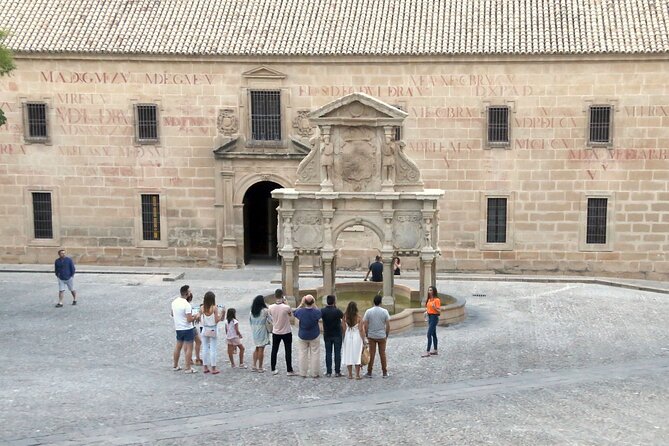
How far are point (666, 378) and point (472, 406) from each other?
14.3 ft

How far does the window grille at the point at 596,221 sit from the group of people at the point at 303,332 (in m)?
15.1

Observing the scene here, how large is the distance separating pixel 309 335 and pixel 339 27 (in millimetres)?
16644

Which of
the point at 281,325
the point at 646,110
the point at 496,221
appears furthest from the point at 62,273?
the point at 646,110

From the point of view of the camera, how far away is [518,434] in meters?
12.6

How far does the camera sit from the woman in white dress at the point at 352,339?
605 inches

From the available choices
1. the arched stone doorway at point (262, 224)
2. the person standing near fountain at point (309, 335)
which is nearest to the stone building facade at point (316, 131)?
the arched stone doorway at point (262, 224)

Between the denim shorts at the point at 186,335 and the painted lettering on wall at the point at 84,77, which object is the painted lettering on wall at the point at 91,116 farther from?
the denim shorts at the point at 186,335

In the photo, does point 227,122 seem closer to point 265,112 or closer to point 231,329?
point 265,112

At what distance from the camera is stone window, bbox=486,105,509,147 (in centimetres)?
2844

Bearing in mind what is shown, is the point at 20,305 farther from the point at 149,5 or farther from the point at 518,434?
the point at 518,434

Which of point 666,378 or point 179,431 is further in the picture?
point 666,378

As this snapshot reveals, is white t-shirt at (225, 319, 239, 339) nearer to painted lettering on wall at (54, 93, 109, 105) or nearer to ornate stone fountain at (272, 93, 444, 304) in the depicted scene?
ornate stone fountain at (272, 93, 444, 304)

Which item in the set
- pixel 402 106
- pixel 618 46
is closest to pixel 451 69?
pixel 402 106

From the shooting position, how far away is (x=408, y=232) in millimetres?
20984
